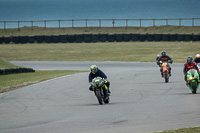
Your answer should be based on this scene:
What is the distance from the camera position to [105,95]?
42.4 ft

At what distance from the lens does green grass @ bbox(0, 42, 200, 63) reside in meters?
41.6

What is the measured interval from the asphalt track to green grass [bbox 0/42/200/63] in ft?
74.5

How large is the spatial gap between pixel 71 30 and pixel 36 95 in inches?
2049

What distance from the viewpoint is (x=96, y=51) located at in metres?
47.1

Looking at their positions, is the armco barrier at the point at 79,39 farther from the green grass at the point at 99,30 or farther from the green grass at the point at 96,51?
the green grass at the point at 99,30

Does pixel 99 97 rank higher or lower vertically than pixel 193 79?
lower

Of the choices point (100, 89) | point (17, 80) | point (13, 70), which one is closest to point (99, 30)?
point (13, 70)

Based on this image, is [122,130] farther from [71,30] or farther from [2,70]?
[71,30]

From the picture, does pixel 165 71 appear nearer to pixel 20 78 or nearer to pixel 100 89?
pixel 100 89

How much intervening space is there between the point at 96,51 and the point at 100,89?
34271 millimetres

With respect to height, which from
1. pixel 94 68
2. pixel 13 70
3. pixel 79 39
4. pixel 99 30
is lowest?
pixel 13 70

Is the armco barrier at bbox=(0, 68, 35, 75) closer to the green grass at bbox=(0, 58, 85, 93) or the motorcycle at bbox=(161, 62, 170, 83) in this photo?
the green grass at bbox=(0, 58, 85, 93)

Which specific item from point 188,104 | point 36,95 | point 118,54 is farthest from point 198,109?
point 118,54

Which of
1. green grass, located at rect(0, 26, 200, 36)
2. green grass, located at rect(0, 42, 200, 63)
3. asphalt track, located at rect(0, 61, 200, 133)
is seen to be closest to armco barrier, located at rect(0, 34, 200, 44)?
green grass, located at rect(0, 42, 200, 63)
